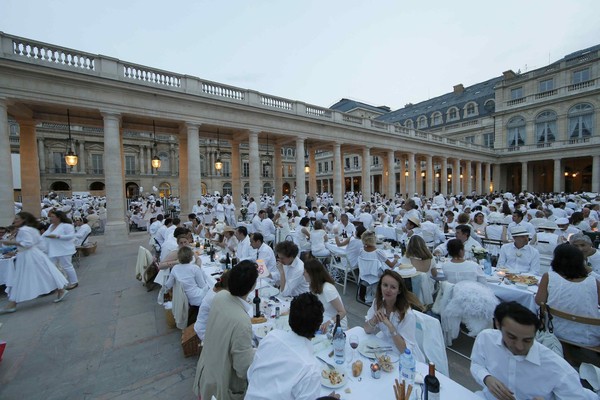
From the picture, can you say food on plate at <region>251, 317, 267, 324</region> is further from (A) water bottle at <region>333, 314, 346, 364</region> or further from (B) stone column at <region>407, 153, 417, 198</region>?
(B) stone column at <region>407, 153, 417, 198</region>

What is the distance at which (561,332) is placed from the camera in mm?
2906

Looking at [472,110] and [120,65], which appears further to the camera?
[472,110]

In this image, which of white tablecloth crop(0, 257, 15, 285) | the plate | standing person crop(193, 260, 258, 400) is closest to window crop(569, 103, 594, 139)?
the plate

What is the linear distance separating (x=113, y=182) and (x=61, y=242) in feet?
17.0

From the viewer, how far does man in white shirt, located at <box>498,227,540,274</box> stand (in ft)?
14.9

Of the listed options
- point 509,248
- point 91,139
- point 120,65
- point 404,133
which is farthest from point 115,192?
point 91,139

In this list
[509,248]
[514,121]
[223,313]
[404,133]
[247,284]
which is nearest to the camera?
[223,313]

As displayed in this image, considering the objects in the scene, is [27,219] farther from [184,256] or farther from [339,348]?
[339,348]

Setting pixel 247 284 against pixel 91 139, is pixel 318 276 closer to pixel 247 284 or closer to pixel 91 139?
pixel 247 284

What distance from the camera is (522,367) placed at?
1.82 m

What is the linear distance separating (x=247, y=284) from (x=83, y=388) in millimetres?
2816

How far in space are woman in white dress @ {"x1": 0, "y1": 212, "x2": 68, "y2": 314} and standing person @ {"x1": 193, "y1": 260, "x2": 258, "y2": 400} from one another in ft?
18.4

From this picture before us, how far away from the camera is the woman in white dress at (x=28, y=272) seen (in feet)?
16.8

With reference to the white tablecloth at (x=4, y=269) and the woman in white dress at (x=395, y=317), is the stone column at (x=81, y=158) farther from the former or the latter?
the woman in white dress at (x=395, y=317)
